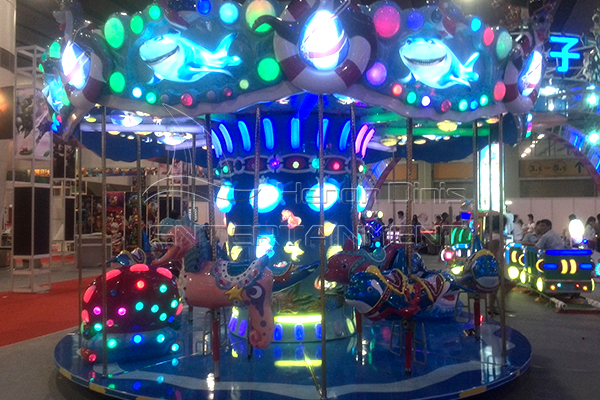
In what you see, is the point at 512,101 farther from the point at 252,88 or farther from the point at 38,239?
the point at 38,239

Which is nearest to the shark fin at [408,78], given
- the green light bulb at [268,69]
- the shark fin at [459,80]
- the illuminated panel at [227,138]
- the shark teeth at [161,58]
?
the shark fin at [459,80]

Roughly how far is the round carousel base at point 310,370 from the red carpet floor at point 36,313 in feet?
5.03

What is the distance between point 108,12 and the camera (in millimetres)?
10273

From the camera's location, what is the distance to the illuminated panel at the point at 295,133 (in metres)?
5.52

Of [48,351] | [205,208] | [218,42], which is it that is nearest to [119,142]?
[48,351]

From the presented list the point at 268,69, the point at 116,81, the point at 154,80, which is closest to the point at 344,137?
the point at 268,69

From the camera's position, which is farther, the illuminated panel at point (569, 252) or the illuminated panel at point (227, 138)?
the illuminated panel at point (569, 252)

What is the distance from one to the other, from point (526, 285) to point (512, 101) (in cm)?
590

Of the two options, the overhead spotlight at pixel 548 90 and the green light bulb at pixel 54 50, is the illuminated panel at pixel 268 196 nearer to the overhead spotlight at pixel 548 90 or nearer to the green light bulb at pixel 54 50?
the green light bulb at pixel 54 50

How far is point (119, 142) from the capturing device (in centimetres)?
690

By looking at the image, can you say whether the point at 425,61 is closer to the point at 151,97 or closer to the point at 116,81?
the point at 151,97

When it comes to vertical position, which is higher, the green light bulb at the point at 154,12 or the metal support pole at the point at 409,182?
the green light bulb at the point at 154,12

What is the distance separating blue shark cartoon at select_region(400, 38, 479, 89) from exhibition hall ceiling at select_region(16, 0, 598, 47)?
5375mm

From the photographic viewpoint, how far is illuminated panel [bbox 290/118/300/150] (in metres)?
5.52
